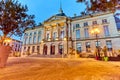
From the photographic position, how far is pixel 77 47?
24922 mm

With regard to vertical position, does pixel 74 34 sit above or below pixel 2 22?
above

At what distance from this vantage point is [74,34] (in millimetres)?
26016

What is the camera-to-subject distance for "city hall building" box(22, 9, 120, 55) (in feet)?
72.5

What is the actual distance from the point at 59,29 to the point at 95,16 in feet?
30.3

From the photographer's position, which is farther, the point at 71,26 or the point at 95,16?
the point at 71,26

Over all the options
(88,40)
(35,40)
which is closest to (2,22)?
(88,40)

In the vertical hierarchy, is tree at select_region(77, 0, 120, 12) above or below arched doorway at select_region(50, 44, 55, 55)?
above

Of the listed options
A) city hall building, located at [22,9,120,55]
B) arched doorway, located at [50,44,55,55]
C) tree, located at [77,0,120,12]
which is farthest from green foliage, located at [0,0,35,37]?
arched doorway, located at [50,44,55,55]

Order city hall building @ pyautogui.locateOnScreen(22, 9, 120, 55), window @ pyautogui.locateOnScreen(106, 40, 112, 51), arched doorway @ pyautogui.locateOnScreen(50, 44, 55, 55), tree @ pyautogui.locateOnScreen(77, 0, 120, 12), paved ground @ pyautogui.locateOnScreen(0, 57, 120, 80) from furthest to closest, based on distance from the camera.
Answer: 1. arched doorway @ pyautogui.locateOnScreen(50, 44, 55, 55)
2. city hall building @ pyautogui.locateOnScreen(22, 9, 120, 55)
3. window @ pyautogui.locateOnScreen(106, 40, 112, 51)
4. tree @ pyautogui.locateOnScreen(77, 0, 120, 12)
5. paved ground @ pyautogui.locateOnScreen(0, 57, 120, 80)

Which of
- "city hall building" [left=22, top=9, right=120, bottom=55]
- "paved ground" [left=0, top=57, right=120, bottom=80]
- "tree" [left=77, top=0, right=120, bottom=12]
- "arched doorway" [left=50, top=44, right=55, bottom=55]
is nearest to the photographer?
"paved ground" [left=0, top=57, right=120, bottom=80]

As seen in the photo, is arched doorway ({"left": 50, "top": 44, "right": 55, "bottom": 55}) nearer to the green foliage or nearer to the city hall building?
the city hall building

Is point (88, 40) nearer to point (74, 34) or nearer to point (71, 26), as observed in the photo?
point (74, 34)

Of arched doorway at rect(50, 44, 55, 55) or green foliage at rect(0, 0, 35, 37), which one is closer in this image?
green foliage at rect(0, 0, 35, 37)

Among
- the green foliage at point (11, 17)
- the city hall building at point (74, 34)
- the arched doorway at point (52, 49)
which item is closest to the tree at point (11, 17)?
the green foliage at point (11, 17)
